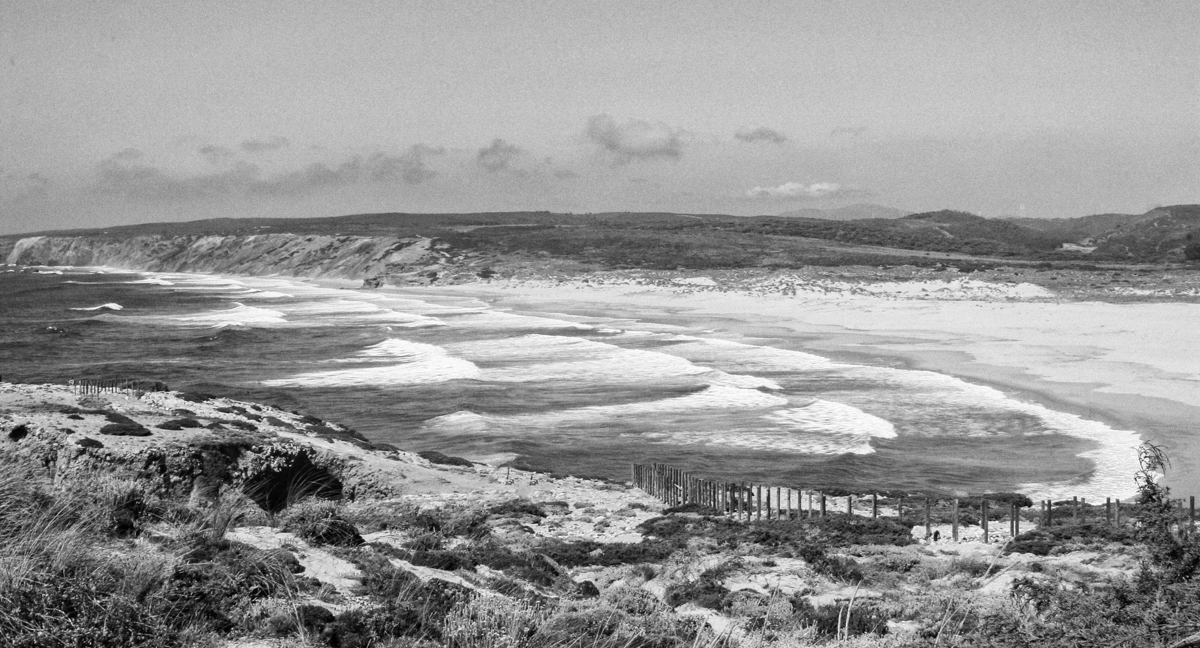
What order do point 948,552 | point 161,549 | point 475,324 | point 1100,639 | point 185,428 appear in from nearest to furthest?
point 1100,639, point 161,549, point 948,552, point 185,428, point 475,324

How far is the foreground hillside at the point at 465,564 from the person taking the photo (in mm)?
5320

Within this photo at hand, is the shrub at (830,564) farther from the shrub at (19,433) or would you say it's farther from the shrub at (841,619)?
the shrub at (19,433)

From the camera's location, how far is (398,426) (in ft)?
74.5

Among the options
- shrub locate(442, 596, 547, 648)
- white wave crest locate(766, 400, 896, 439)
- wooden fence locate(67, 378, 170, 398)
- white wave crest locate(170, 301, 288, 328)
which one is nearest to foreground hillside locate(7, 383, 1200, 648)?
shrub locate(442, 596, 547, 648)

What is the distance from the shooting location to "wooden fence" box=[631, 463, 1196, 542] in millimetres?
12133

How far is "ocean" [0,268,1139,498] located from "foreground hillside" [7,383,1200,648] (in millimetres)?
5092

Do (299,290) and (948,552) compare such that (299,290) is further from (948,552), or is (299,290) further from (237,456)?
(948,552)

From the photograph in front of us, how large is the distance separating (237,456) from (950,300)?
4721 cm

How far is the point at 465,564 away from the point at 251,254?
135m

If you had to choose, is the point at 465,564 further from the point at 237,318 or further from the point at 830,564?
the point at 237,318

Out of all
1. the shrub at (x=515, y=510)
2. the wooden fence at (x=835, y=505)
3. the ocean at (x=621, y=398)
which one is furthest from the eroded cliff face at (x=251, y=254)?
the shrub at (x=515, y=510)

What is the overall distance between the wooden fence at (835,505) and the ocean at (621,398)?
1.65 meters

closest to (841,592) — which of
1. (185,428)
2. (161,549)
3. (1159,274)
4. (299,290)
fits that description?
(161,549)

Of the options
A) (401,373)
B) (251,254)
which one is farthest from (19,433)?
(251,254)
